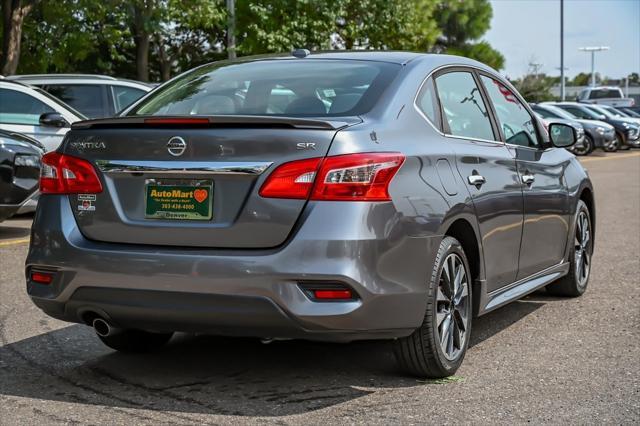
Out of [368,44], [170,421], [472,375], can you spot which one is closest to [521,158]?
[472,375]

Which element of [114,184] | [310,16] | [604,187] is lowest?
[604,187]

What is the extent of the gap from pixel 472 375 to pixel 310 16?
3277 centimetres

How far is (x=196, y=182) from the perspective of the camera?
188 inches

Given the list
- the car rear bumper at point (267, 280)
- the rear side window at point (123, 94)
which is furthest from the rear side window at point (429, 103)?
the rear side window at point (123, 94)

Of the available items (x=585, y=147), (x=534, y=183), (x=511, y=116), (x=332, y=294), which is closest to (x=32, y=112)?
(x=511, y=116)

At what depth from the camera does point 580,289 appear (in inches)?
306

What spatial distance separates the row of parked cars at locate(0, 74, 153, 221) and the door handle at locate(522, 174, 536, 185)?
5.33 meters

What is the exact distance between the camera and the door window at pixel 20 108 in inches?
544

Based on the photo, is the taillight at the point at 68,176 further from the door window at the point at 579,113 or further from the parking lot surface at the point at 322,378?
the door window at the point at 579,113

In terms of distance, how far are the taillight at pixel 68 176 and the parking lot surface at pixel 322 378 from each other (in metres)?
0.91

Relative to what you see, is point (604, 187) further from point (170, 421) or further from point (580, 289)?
point (170, 421)

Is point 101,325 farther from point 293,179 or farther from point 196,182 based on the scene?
point 293,179

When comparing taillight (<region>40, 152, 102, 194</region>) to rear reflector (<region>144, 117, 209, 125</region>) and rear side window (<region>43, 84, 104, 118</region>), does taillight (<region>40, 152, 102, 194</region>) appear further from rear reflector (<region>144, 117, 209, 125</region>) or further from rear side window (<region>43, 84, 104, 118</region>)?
rear side window (<region>43, 84, 104, 118</region>)

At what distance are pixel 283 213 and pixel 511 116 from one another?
2526mm
